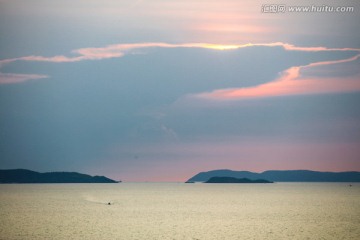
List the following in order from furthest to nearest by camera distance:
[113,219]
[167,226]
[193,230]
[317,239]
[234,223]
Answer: [113,219]
[234,223]
[167,226]
[193,230]
[317,239]

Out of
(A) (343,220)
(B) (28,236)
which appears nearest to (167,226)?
(B) (28,236)

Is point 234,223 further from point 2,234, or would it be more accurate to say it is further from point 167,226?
point 2,234

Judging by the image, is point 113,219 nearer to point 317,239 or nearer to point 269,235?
point 269,235

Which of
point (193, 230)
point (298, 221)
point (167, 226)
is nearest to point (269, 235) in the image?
point (193, 230)

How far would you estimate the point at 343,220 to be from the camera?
73.1 meters

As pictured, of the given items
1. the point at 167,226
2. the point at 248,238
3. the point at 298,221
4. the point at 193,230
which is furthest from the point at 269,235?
the point at 298,221

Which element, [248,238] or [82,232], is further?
[82,232]

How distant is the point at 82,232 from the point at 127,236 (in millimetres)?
6082

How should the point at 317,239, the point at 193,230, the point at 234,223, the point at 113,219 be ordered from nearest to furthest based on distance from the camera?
the point at 317,239
the point at 193,230
the point at 234,223
the point at 113,219

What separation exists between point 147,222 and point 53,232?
16.9 metres

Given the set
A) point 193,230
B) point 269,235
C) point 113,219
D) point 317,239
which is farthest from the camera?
point 113,219

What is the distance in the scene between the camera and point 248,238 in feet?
174

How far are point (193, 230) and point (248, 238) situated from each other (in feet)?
28.4

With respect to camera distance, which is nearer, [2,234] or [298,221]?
[2,234]
